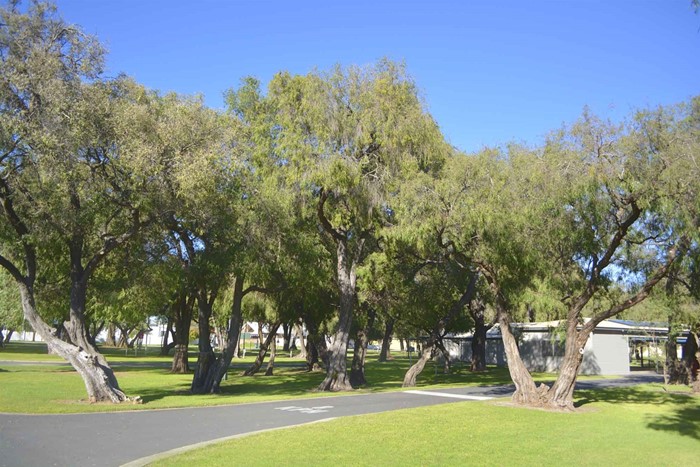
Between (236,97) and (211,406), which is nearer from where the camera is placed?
(211,406)

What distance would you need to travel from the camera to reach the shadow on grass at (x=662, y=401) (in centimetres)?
1456

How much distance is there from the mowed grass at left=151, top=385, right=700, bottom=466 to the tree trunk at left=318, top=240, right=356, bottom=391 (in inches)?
288

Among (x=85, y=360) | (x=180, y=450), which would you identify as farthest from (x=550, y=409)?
(x=85, y=360)

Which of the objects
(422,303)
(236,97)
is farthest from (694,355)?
(236,97)

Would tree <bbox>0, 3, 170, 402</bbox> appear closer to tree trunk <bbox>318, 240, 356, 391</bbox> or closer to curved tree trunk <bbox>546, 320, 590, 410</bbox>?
tree trunk <bbox>318, 240, 356, 391</bbox>

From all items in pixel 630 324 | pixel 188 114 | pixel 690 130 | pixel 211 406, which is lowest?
pixel 211 406

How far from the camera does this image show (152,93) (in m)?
19.5

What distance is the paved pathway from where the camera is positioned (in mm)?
9820

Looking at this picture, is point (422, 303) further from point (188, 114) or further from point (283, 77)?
point (188, 114)

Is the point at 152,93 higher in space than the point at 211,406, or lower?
higher

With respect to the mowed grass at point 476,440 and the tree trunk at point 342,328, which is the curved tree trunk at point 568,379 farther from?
the tree trunk at point 342,328

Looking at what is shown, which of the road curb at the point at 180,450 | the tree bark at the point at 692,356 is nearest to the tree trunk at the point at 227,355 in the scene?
the road curb at the point at 180,450

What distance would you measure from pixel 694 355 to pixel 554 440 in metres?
19.9

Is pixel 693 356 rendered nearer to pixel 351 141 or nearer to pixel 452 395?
pixel 452 395
